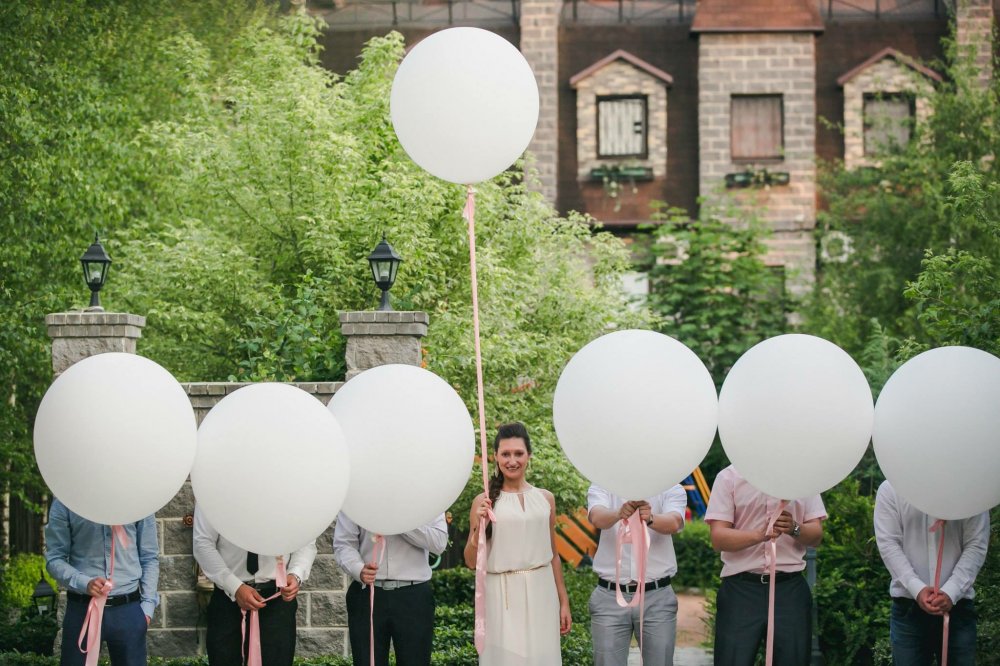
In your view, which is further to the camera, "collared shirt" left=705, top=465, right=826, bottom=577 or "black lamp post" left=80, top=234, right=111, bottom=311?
"black lamp post" left=80, top=234, right=111, bottom=311

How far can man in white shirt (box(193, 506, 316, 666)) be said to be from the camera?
496 centimetres

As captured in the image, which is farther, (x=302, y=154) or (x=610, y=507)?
(x=302, y=154)

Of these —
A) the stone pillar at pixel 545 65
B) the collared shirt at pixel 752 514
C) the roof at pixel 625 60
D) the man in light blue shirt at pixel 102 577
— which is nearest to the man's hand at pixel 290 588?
the man in light blue shirt at pixel 102 577

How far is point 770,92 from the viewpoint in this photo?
16.9 m

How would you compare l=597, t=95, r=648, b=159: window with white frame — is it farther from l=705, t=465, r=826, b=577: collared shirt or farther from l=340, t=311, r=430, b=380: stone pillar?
l=705, t=465, r=826, b=577: collared shirt

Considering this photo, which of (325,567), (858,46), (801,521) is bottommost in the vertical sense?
(325,567)

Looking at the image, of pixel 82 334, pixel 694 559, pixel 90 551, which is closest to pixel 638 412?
pixel 90 551

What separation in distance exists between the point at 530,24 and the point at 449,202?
774 cm

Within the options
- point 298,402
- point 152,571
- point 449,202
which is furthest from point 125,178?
point 298,402

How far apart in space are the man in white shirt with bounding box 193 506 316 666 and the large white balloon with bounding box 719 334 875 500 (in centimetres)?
205

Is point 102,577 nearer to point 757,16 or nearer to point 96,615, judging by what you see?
point 96,615

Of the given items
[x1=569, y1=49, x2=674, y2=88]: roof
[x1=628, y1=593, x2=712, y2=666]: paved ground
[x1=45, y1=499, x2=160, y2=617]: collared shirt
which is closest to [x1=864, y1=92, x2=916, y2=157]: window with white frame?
[x1=569, y1=49, x2=674, y2=88]: roof

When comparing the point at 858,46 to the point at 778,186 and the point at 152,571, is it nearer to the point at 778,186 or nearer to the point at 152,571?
the point at 778,186

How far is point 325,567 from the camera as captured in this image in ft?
22.1
